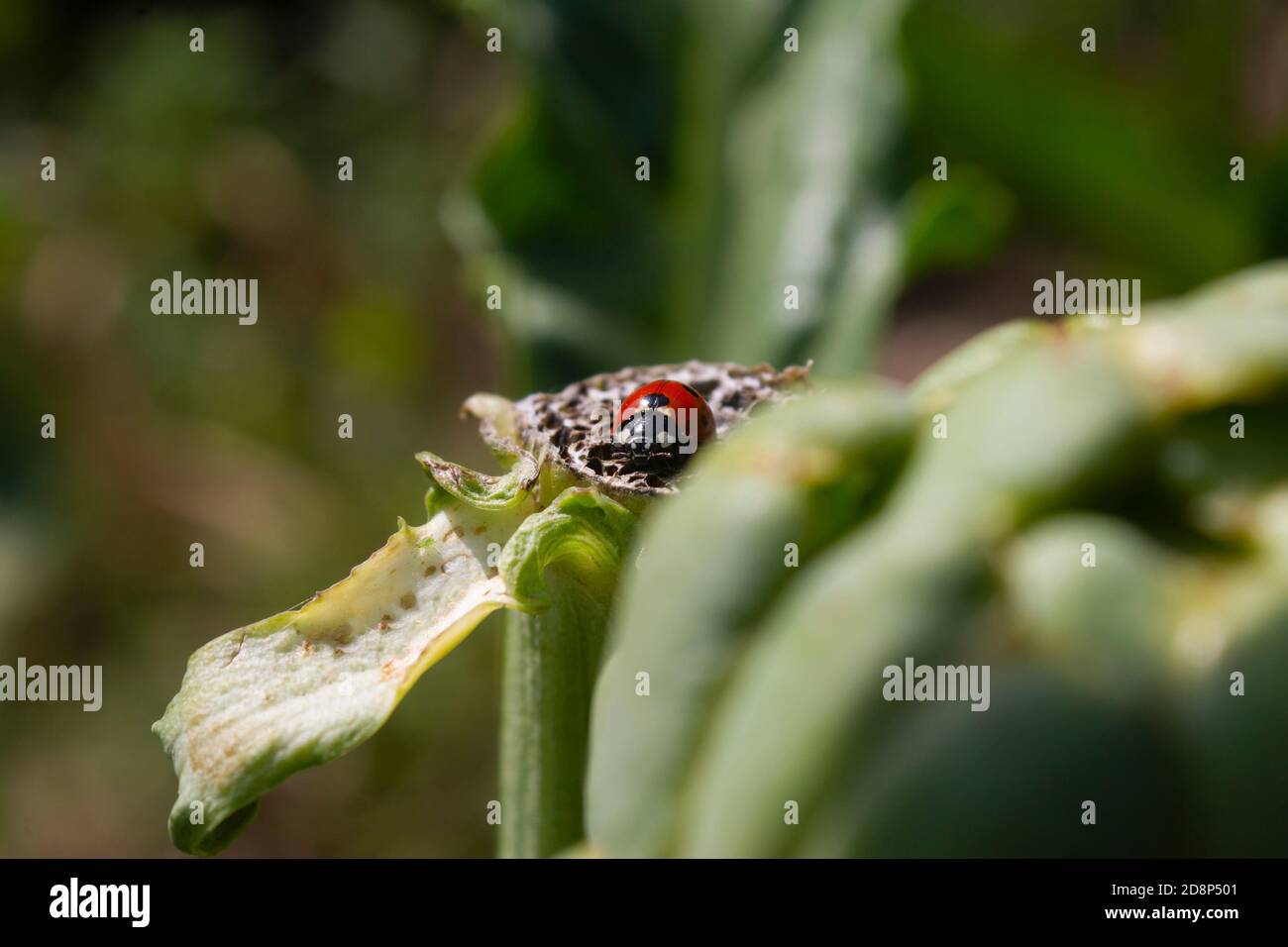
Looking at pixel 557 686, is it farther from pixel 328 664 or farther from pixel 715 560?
pixel 715 560

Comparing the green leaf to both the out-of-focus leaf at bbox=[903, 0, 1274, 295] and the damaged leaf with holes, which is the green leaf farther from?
the out-of-focus leaf at bbox=[903, 0, 1274, 295]

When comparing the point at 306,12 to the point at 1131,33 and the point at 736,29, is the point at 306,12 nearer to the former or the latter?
the point at 1131,33

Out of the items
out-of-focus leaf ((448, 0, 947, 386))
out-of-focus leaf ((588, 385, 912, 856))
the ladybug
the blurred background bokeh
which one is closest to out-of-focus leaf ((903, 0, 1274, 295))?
the blurred background bokeh

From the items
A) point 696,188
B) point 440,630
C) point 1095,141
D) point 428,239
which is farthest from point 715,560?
point 428,239

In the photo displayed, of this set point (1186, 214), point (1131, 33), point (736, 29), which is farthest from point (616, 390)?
point (1131, 33)

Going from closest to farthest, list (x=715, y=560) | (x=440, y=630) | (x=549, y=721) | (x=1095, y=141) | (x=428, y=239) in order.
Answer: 1. (x=715, y=560)
2. (x=440, y=630)
3. (x=549, y=721)
4. (x=1095, y=141)
5. (x=428, y=239)

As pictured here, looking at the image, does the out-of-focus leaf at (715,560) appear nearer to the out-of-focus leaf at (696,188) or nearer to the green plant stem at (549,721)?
the green plant stem at (549,721)
